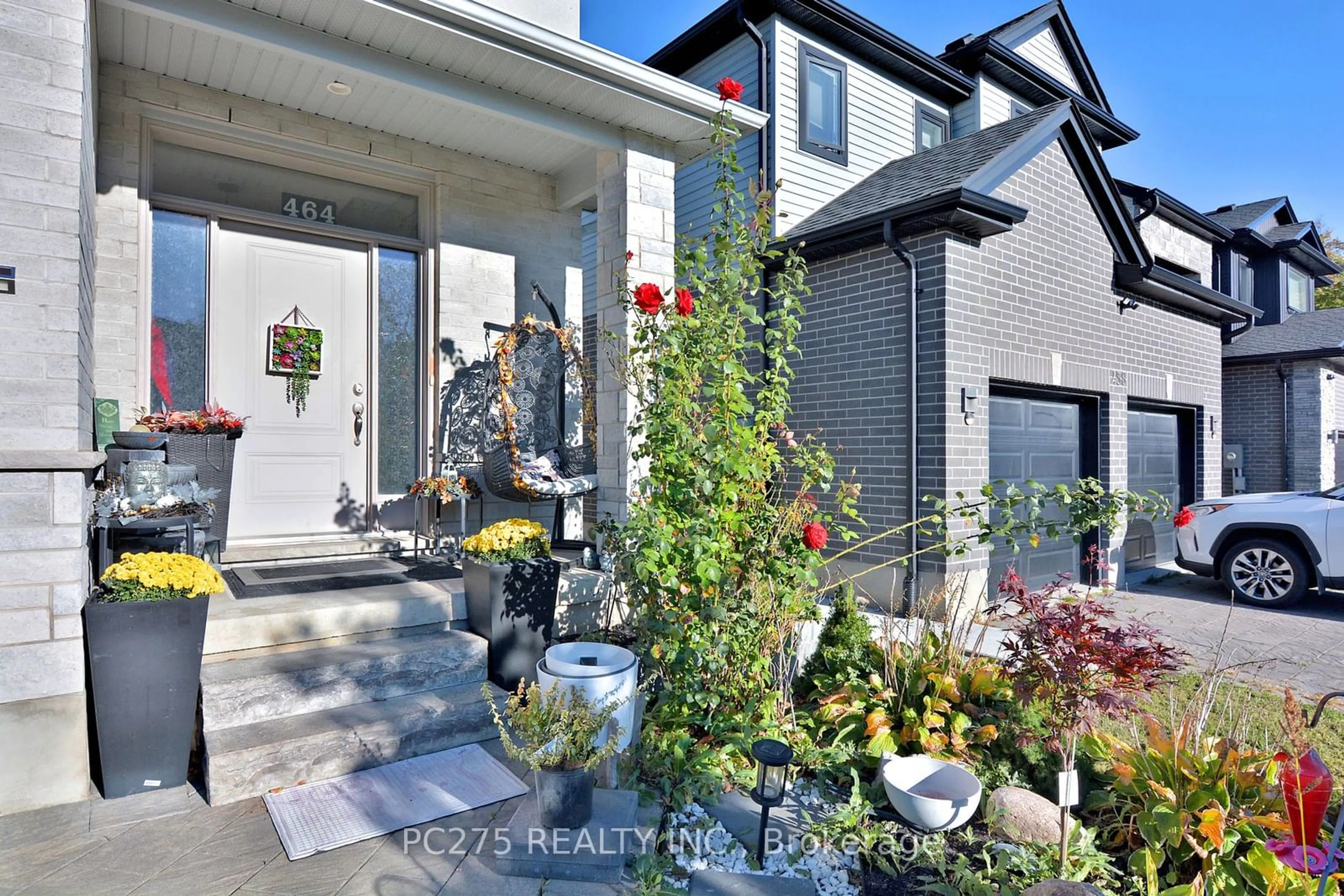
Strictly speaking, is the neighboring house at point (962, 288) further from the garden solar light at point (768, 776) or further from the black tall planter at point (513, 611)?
the garden solar light at point (768, 776)

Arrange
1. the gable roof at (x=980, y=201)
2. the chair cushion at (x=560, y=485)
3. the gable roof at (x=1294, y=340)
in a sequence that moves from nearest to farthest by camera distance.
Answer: the chair cushion at (x=560, y=485), the gable roof at (x=980, y=201), the gable roof at (x=1294, y=340)

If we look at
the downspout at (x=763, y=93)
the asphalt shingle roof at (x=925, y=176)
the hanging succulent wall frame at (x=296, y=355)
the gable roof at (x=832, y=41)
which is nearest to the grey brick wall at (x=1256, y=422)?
the gable roof at (x=832, y=41)

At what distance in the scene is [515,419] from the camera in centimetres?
522

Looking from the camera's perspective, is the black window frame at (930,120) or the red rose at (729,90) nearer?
the red rose at (729,90)

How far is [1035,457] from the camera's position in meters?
6.91

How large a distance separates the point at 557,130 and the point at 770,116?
13.3ft

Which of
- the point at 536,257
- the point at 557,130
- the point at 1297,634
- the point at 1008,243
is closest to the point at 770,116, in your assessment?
the point at 1008,243

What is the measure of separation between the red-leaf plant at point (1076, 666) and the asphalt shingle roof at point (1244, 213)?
14.9 m

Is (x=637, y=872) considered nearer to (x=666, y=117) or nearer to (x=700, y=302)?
(x=700, y=302)

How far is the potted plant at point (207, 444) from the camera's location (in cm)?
404

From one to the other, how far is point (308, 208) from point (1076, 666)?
5274 mm

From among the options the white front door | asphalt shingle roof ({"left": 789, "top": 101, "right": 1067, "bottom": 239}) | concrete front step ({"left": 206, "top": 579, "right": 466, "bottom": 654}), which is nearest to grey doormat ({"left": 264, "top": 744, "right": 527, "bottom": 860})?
concrete front step ({"left": 206, "top": 579, "right": 466, "bottom": 654})

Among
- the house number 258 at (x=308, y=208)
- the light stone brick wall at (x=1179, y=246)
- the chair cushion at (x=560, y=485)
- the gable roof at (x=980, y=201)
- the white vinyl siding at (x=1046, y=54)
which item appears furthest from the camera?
the light stone brick wall at (x=1179, y=246)

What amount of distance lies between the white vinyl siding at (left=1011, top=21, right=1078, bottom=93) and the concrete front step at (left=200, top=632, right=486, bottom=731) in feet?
37.0
